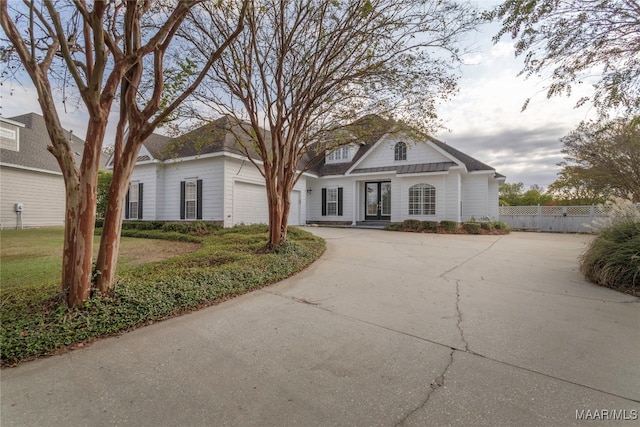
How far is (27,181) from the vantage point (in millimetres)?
15945

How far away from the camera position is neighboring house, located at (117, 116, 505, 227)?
1362 cm

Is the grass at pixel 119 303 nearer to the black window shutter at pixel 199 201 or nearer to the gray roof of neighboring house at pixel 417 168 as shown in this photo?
the black window shutter at pixel 199 201

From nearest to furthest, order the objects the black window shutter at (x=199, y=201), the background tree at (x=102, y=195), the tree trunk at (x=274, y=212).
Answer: the tree trunk at (x=274, y=212) → the black window shutter at (x=199, y=201) → the background tree at (x=102, y=195)

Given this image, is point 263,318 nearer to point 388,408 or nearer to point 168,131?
point 388,408

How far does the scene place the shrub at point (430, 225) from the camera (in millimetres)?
14957

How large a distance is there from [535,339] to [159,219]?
16304mm

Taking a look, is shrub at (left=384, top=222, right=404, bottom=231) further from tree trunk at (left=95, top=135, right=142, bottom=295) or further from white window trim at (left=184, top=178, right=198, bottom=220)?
tree trunk at (left=95, top=135, right=142, bottom=295)

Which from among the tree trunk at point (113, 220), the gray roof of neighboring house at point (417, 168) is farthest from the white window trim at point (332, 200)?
the tree trunk at point (113, 220)

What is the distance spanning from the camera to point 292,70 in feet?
23.0

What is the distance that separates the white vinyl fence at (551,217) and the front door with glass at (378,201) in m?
8.19

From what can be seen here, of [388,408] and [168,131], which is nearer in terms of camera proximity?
[388,408]

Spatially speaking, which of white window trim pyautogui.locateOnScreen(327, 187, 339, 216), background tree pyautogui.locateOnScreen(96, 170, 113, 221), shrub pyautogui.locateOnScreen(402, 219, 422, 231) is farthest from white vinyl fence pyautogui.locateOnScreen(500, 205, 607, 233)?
background tree pyautogui.locateOnScreen(96, 170, 113, 221)

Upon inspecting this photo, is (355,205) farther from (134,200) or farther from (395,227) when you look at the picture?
(134,200)

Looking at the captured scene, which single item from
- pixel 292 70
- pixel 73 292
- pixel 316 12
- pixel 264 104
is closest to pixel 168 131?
pixel 264 104
